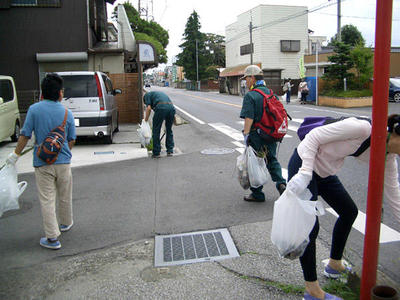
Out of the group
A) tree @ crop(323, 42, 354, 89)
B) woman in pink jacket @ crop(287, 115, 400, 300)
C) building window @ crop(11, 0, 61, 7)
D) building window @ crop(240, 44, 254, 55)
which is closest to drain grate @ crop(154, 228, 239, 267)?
woman in pink jacket @ crop(287, 115, 400, 300)

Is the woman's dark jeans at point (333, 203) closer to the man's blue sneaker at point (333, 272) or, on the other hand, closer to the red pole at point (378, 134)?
the man's blue sneaker at point (333, 272)

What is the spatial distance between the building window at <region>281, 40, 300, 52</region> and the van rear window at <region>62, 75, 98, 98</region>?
115 ft

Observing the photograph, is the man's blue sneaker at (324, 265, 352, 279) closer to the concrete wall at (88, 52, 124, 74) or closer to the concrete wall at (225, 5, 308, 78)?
the concrete wall at (88, 52, 124, 74)

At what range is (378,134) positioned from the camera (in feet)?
7.50

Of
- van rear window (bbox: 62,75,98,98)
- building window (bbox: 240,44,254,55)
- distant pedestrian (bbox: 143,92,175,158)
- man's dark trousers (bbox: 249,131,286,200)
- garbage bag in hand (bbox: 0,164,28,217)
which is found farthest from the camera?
building window (bbox: 240,44,254,55)

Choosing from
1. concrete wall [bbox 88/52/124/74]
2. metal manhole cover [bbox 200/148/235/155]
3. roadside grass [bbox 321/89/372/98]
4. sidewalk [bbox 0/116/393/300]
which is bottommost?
sidewalk [bbox 0/116/393/300]

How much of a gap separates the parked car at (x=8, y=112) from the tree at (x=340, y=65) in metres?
19.4

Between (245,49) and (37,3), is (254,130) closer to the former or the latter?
(37,3)

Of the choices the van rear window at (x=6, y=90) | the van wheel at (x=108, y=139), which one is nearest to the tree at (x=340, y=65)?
the van wheel at (x=108, y=139)

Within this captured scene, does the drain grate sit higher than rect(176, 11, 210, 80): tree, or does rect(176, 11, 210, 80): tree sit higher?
rect(176, 11, 210, 80): tree

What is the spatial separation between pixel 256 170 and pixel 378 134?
114 inches

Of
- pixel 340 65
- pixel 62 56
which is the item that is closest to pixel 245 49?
pixel 340 65

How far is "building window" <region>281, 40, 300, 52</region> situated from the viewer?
42094mm

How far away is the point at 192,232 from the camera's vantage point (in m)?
4.53
